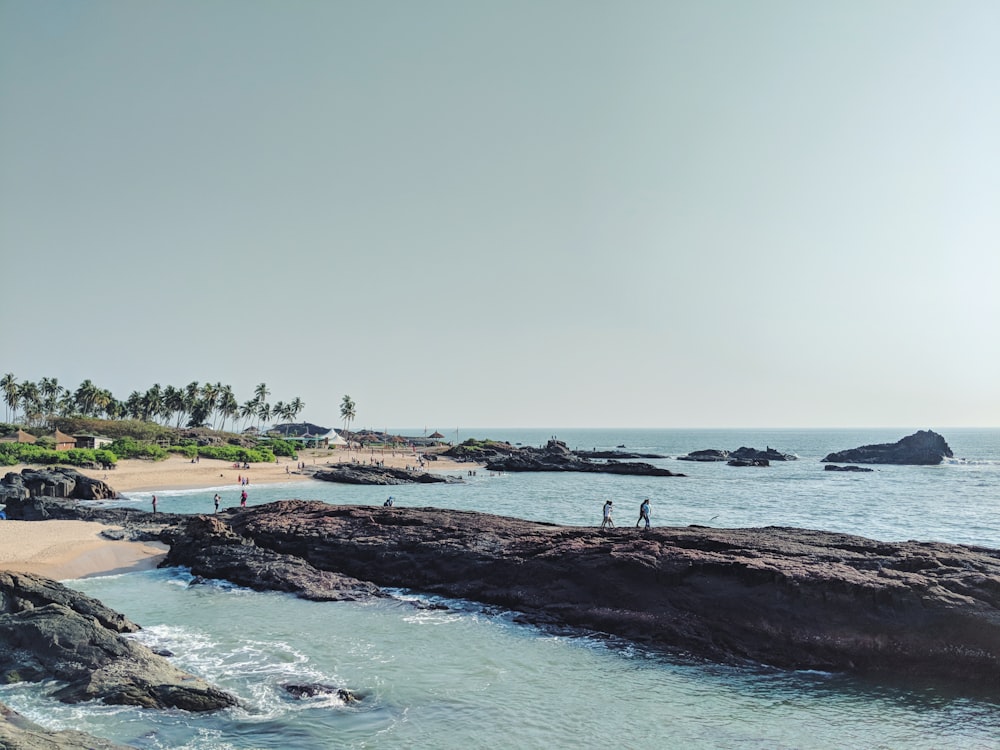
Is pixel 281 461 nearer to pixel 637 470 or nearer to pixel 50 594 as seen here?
pixel 637 470

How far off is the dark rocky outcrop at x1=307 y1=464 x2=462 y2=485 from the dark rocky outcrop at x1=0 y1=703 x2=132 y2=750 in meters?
62.4

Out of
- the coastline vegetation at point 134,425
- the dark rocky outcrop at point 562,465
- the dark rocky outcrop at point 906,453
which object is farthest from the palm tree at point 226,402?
the dark rocky outcrop at point 906,453

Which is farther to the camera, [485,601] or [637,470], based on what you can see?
[637,470]

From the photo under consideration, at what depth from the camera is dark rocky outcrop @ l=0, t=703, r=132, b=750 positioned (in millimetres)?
9523

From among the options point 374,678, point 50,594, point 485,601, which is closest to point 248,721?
point 374,678

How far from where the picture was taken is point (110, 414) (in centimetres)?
13225

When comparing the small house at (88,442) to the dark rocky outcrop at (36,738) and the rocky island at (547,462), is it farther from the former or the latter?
the dark rocky outcrop at (36,738)

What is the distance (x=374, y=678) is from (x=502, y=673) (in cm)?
345

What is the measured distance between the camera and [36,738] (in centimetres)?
993

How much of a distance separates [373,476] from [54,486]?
3320 centimetres

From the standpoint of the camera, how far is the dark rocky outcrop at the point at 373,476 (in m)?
73.5

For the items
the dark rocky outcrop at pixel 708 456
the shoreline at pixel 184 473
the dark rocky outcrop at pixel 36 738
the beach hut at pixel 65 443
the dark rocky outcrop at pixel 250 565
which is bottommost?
the dark rocky outcrop at pixel 708 456

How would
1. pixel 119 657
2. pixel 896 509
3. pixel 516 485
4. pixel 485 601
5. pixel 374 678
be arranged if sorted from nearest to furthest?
1. pixel 119 657
2. pixel 374 678
3. pixel 485 601
4. pixel 896 509
5. pixel 516 485

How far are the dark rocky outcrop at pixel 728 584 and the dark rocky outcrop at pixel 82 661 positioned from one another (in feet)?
35.4
